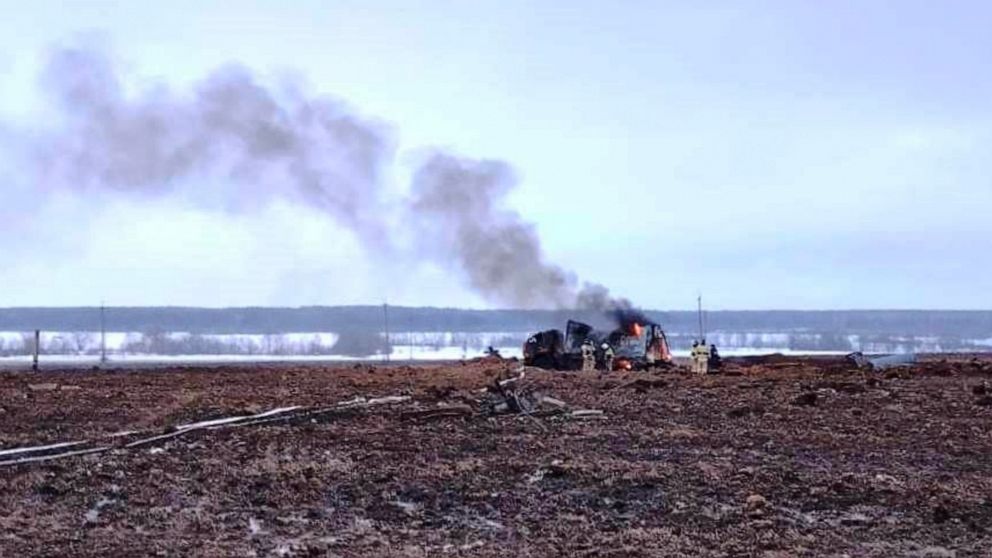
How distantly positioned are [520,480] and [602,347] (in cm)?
2344

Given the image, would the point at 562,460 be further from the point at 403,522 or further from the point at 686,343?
the point at 686,343

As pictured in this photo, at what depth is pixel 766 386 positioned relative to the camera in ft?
78.1

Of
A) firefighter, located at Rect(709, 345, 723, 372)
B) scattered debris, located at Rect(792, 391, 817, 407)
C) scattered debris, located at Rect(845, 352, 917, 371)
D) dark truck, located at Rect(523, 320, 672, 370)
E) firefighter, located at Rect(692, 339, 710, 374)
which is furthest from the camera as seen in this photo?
dark truck, located at Rect(523, 320, 672, 370)

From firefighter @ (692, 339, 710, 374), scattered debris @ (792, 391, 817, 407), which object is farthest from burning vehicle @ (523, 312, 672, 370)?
scattered debris @ (792, 391, 817, 407)

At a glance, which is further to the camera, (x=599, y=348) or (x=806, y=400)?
(x=599, y=348)

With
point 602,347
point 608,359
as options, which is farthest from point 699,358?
point 602,347

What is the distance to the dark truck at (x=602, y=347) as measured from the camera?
36094mm

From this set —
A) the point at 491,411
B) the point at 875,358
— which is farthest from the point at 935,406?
the point at 875,358

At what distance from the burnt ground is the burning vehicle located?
14.4 meters

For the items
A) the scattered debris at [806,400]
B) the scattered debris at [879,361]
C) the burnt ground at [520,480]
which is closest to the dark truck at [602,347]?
the scattered debris at [879,361]

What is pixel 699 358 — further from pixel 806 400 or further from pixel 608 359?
pixel 806 400

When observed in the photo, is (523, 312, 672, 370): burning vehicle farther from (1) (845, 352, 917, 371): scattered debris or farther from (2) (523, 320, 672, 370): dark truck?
(1) (845, 352, 917, 371): scattered debris

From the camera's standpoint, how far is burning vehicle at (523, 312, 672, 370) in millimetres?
35469

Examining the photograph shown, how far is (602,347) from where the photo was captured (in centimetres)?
3675
